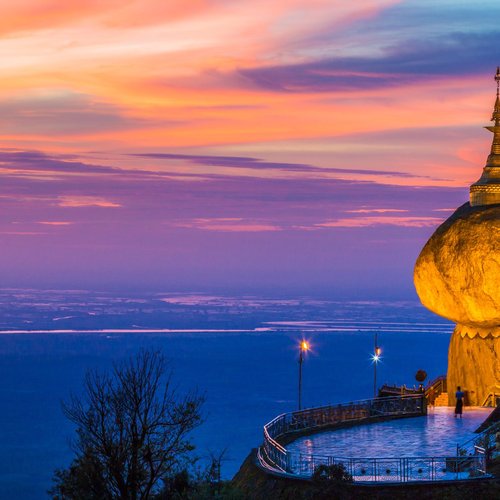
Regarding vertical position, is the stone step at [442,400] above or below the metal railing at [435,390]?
below

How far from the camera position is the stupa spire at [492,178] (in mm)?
57594

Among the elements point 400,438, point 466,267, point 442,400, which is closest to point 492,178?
point 466,267

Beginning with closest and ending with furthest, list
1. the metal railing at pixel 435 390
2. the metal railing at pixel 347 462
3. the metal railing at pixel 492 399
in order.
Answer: the metal railing at pixel 347 462
the metal railing at pixel 492 399
the metal railing at pixel 435 390

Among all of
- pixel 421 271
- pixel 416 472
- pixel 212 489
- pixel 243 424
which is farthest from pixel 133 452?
pixel 243 424

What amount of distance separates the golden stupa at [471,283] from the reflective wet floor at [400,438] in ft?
20.9

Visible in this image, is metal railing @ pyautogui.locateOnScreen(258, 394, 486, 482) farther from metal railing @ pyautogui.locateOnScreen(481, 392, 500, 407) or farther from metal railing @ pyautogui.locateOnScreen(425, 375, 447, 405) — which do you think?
metal railing @ pyautogui.locateOnScreen(425, 375, 447, 405)

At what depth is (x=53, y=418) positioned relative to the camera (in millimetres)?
187625

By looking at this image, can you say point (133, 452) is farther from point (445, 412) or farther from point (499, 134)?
point (499, 134)

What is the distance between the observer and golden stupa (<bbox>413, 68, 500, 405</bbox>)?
5556cm

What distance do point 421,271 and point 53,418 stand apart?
137 metres

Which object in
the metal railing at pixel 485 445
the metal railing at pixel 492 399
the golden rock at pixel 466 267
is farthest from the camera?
the golden rock at pixel 466 267

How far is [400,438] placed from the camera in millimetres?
44062

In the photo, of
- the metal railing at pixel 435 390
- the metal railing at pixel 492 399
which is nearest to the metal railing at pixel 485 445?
the metal railing at pixel 492 399

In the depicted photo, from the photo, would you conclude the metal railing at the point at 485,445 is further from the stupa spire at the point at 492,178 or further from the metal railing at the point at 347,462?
the stupa spire at the point at 492,178
